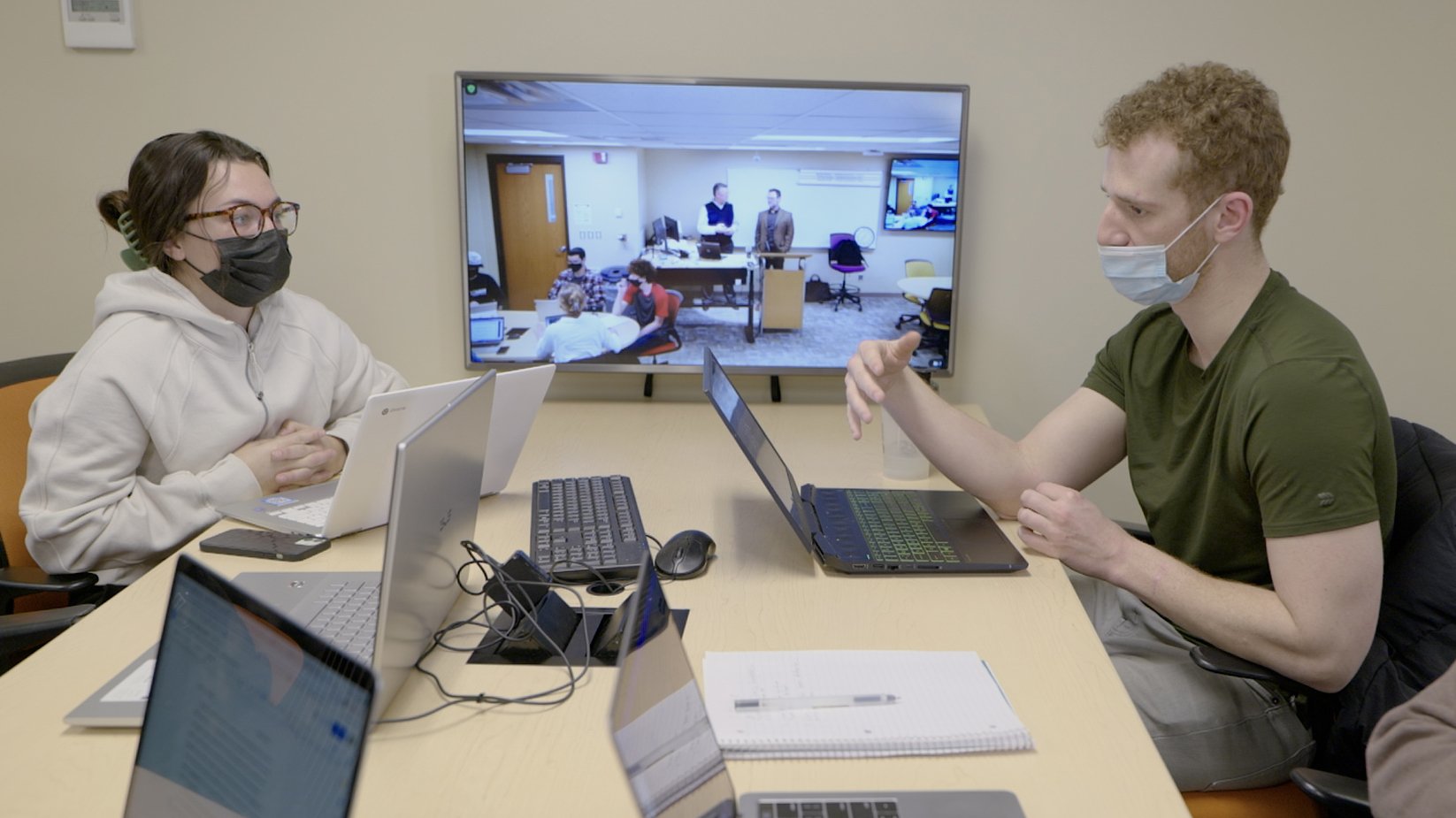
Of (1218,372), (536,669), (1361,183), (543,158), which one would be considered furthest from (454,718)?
(1361,183)

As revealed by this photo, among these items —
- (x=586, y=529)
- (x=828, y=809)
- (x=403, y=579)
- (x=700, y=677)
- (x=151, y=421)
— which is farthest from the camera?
(x=151, y=421)

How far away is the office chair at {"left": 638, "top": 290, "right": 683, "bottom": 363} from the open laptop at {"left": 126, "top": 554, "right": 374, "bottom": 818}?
5.95 ft

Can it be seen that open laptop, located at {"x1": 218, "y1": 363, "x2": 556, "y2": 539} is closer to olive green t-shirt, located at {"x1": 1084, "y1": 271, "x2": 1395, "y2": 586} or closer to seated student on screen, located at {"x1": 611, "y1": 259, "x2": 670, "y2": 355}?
seated student on screen, located at {"x1": 611, "y1": 259, "x2": 670, "y2": 355}

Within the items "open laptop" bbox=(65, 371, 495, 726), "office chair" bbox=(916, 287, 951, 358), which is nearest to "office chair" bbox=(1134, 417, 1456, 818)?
"open laptop" bbox=(65, 371, 495, 726)

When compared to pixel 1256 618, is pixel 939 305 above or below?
above

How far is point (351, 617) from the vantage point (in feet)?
4.28

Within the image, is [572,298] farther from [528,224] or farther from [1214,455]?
[1214,455]

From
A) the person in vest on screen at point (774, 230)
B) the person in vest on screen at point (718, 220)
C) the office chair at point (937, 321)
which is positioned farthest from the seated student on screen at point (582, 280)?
the office chair at point (937, 321)

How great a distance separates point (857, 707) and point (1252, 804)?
620 millimetres

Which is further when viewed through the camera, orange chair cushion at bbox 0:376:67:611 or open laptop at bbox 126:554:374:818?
orange chair cushion at bbox 0:376:67:611

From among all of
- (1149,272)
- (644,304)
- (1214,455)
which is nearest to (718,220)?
(644,304)

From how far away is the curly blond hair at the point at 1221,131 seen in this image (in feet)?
4.81

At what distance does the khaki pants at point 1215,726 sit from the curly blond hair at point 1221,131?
0.64m

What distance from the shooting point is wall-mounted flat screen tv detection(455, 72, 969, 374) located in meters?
2.48
